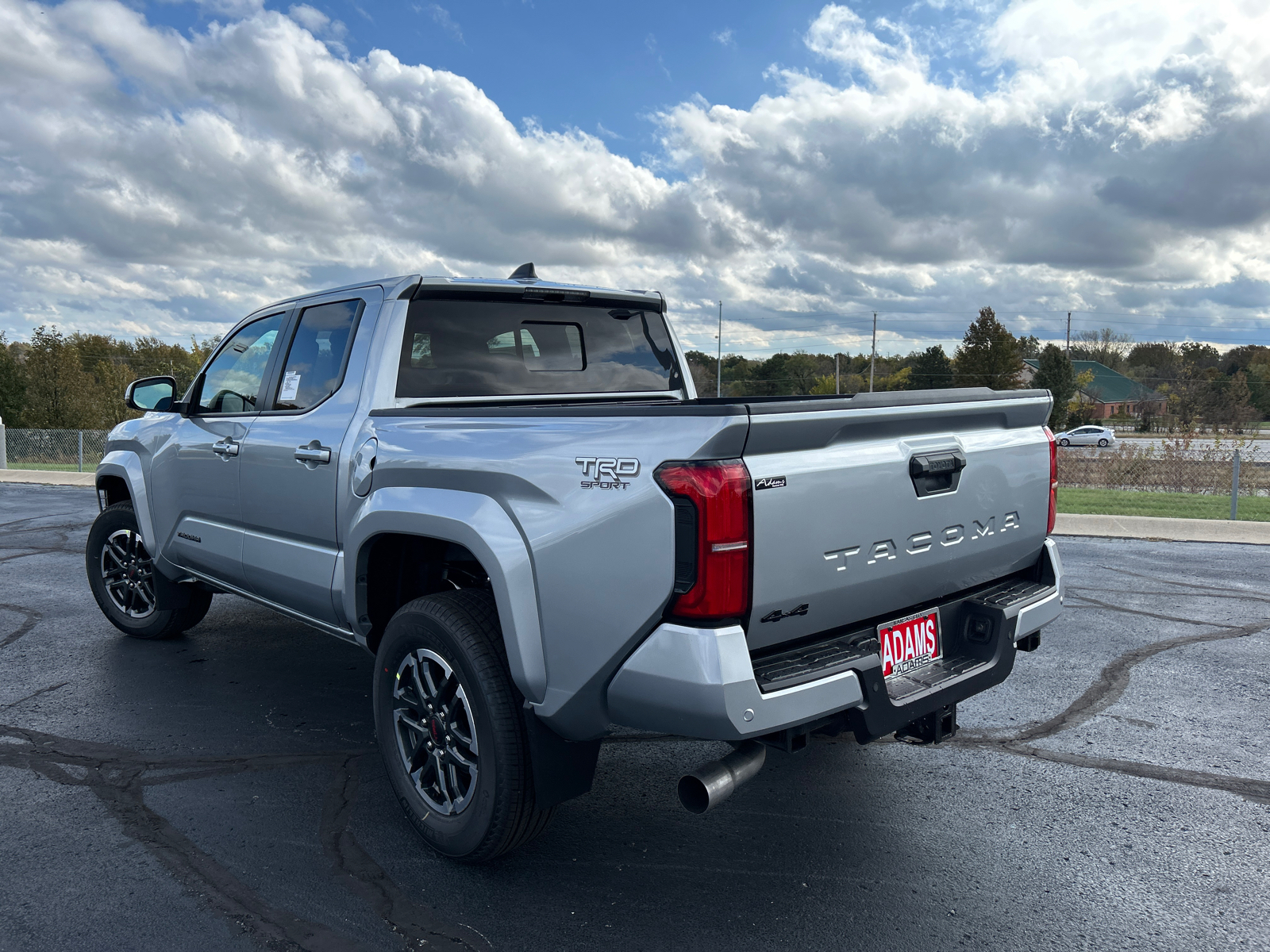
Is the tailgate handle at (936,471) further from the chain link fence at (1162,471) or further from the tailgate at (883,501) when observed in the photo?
the chain link fence at (1162,471)

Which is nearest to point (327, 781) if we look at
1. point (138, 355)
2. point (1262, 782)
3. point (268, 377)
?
point (268, 377)

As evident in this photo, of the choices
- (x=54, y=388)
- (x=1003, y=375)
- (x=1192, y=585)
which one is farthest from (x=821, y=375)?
(x=1192, y=585)

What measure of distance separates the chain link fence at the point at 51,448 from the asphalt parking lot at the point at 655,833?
2216 centimetres

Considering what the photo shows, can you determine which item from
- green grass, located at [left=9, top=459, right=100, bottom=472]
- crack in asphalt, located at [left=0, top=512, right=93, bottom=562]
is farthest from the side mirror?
green grass, located at [left=9, top=459, right=100, bottom=472]

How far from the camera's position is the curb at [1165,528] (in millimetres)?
11039

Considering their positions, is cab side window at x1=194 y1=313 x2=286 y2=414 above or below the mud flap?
above

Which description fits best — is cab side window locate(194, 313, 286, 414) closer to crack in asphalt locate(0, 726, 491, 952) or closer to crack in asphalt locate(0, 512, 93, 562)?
crack in asphalt locate(0, 726, 491, 952)

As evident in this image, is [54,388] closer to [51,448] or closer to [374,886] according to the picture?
[51,448]

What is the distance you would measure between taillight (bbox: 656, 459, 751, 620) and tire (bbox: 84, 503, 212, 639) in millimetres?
4519

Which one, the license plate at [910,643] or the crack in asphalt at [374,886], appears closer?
the crack in asphalt at [374,886]

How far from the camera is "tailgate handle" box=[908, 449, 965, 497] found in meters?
2.88

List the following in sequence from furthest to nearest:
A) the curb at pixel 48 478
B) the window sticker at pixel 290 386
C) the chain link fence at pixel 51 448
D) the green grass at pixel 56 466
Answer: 1. the chain link fence at pixel 51 448
2. the green grass at pixel 56 466
3. the curb at pixel 48 478
4. the window sticker at pixel 290 386

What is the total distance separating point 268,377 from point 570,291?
5.17 ft

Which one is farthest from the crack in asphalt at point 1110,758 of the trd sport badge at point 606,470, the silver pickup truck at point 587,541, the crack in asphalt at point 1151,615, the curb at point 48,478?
the curb at point 48,478
